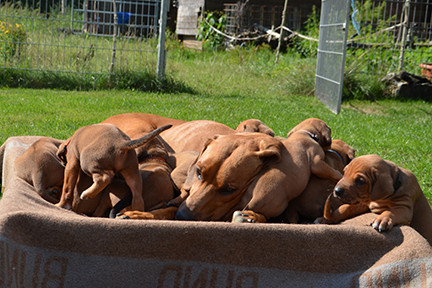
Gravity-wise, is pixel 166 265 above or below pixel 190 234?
below

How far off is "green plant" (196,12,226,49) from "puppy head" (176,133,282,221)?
18258 millimetres

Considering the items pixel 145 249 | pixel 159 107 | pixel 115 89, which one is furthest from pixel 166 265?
pixel 115 89

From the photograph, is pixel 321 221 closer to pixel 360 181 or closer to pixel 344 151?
pixel 360 181

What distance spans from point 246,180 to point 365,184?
1.94ft

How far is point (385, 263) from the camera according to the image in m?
2.68

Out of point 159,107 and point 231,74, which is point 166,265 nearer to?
point 159,107

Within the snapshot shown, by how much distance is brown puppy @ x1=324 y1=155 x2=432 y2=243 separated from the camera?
109 inches

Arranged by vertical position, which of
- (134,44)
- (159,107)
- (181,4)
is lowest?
(159,107)

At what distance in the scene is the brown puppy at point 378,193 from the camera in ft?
9.11

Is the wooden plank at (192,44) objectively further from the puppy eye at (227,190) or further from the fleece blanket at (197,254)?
the fleece blanket at (197,254)

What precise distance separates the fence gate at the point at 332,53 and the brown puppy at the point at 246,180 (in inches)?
325

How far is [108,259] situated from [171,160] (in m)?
1.04

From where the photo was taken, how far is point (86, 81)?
39.5 feet

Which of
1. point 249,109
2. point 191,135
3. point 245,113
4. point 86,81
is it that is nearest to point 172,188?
point 191,135
